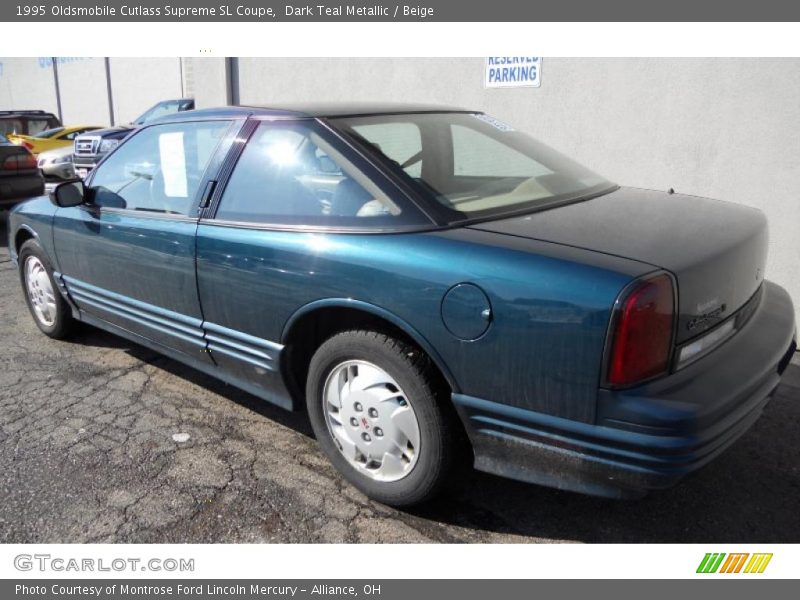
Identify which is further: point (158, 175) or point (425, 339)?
point (158, 175)

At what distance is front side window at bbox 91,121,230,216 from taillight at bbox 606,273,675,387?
84.4 inches

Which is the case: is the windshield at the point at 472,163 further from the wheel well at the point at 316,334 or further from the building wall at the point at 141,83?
the building wall at the point at 141,83

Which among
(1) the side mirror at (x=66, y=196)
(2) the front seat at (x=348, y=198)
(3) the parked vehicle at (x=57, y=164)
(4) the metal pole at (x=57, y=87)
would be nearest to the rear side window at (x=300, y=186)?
(2) the front seat at (x=348, y=198)

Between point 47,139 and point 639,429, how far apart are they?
16.3 meters

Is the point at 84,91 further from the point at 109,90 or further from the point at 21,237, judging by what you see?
the point at 21,237

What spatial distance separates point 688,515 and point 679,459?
81cm

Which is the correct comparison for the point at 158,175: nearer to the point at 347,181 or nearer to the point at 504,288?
the point at 347,181

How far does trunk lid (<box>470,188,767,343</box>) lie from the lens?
2145mm

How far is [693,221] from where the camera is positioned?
2559 millimetres

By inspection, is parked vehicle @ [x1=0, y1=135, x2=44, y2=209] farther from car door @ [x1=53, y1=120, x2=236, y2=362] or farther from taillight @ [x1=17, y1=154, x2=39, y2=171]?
car door @ [x1=53, y1=120, x2=236, y2=362]

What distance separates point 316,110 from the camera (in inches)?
120

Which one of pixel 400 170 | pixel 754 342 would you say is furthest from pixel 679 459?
pixel 400 170

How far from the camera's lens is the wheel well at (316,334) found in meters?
2.54

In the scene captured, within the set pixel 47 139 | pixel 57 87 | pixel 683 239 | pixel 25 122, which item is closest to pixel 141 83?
pixel 25 122
